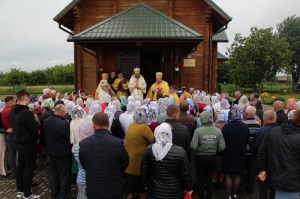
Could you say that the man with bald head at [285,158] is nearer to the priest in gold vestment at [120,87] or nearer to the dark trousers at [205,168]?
the dark trousers at [205,168]

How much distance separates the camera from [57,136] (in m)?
5.06

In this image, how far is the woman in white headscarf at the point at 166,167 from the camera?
11.8 ft

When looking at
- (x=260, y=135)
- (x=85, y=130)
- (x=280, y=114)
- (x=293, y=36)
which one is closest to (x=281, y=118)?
(x=280, y=114)

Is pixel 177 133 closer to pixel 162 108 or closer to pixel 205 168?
pixel 205 168

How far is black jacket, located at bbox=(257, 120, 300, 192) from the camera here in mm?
3873

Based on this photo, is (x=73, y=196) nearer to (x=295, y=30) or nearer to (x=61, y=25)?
(x=61, y=25)

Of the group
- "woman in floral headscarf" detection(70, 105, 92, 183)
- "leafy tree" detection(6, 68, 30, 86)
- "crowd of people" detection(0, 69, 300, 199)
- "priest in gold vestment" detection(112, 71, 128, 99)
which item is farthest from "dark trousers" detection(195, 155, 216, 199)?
"leafy tree" detection(6, 68, 30, 86)

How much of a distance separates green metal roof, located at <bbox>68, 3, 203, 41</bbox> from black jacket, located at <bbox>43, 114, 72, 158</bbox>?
583 cm

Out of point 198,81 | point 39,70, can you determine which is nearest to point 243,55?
point 198,81

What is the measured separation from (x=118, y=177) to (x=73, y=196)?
2542 mm

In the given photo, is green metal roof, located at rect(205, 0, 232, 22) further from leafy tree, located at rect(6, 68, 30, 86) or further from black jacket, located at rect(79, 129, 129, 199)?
leafy tree, located at rect(6, 68, 30, 86)

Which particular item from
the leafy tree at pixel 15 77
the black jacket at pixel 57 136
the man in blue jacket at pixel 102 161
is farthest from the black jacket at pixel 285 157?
the leafy tree at pixel 15 77

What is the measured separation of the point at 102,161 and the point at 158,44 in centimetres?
914

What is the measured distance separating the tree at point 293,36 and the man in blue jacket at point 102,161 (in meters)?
54.1
